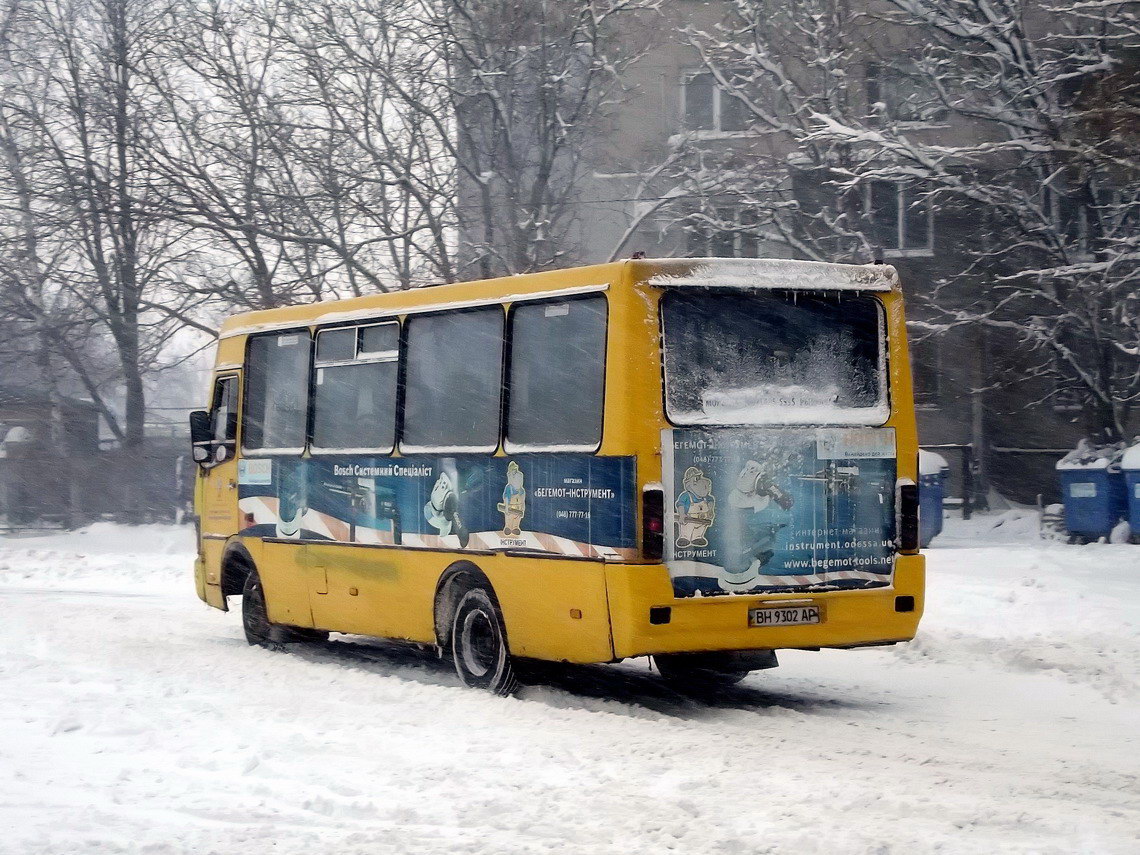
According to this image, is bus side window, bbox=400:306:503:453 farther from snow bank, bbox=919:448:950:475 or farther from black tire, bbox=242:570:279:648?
snow bank, bbox=919:448:950:475

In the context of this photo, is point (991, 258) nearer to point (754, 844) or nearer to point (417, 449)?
point (417, 449)

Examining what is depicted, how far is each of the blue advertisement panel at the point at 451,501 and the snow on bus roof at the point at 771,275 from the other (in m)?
1.22

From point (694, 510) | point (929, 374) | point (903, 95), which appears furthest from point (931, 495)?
point (694, 510)

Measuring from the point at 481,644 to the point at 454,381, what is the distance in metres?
1.87

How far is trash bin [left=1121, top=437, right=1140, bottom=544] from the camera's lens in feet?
74.3

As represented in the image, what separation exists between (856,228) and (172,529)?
15.9 metres

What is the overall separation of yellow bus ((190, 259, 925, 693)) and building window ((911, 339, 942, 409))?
934 inches

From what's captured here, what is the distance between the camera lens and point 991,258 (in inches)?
1144

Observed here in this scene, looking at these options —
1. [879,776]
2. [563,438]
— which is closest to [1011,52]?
[563,438]

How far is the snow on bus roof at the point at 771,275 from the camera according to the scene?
383 inches

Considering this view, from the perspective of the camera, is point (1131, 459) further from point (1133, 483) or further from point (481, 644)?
point (481, 644)

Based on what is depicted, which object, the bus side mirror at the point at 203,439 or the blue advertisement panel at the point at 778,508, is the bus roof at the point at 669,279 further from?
the bus side mirror at the point at 203,439

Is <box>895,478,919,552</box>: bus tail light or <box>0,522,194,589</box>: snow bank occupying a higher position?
<box>895,478,919,552</box>: bus tail light

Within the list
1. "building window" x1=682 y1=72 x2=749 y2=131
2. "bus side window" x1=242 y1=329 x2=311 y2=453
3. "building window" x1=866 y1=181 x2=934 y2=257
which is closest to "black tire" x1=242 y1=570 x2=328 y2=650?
"bus side window" x1=242 y1=329 x2=311 y2=453
